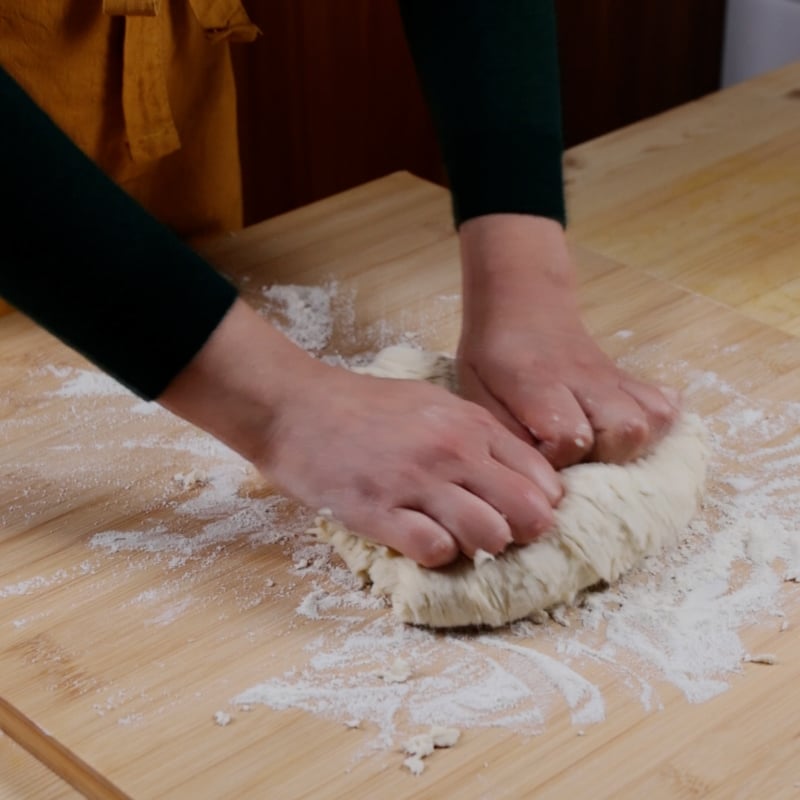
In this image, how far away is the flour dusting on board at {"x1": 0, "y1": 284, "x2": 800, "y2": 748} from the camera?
2.41 ft

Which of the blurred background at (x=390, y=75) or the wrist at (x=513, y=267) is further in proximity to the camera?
the blurred background at (x=390, y=75)

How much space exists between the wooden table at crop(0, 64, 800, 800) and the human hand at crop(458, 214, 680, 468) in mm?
110

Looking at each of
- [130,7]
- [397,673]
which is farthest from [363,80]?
[397,673]

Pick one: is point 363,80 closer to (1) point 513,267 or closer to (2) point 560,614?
(1) point 513,267

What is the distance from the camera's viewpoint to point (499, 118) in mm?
1003

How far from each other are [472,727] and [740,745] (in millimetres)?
135

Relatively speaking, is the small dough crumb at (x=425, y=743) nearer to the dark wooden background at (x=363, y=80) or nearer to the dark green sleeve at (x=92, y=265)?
the dark green sleeve at (x=92, y=265)

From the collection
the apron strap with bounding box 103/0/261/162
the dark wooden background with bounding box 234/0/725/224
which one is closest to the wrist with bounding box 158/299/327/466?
the apron strap with bounding box 103/0/261/162

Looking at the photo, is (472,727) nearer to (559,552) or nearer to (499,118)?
(559,552)

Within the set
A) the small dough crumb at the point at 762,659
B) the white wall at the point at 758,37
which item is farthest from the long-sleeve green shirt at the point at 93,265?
the white wall at the point at 758,37

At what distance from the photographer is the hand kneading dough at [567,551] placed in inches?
30.8

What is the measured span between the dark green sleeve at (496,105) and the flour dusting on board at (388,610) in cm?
19

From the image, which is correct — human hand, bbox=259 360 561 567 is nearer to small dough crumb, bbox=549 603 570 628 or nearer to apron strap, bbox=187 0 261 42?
small dough crumb, bbox=549 603 570 628

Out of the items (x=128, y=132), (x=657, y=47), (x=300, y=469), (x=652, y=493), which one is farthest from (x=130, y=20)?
(x=657, y=47)
